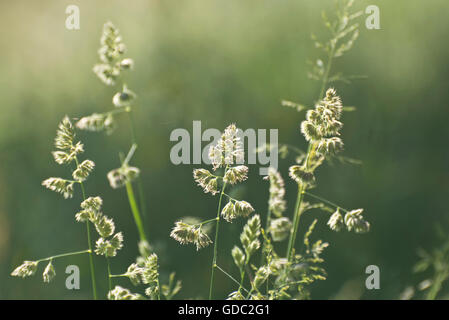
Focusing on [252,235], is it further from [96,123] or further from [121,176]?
[96,123]

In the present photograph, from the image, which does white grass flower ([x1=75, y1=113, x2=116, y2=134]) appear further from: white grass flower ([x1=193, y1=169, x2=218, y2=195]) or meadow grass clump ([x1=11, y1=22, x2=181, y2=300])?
white grass flower ([x1=193, y1=169, x2=218, y2=195])

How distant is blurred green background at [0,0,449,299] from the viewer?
179 centimetres

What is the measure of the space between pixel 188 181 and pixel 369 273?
0.79 metres

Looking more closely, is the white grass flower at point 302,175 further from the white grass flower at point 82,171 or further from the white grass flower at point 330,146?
the white grass flower at point 82,171

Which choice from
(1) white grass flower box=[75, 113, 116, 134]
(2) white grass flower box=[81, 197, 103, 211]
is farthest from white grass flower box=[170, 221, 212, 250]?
(1) white grass flower box=[75, 113, 116, 134]

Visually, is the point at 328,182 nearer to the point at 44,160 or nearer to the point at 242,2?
the point at 242,2

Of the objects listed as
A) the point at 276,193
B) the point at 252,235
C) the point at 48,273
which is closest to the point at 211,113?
the point at 276,193

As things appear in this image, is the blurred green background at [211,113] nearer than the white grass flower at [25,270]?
No

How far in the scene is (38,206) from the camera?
6.16ft

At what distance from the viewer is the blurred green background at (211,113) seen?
1787 millimetres

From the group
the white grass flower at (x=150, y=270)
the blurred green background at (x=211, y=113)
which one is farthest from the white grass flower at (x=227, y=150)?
the blurred green background at (x=211, y=113)

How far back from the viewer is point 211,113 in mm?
1969

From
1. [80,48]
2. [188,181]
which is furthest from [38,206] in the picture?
[80,48]

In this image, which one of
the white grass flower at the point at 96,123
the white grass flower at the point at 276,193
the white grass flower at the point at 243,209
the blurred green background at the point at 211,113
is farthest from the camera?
the blurred green background at the point at 211,113
